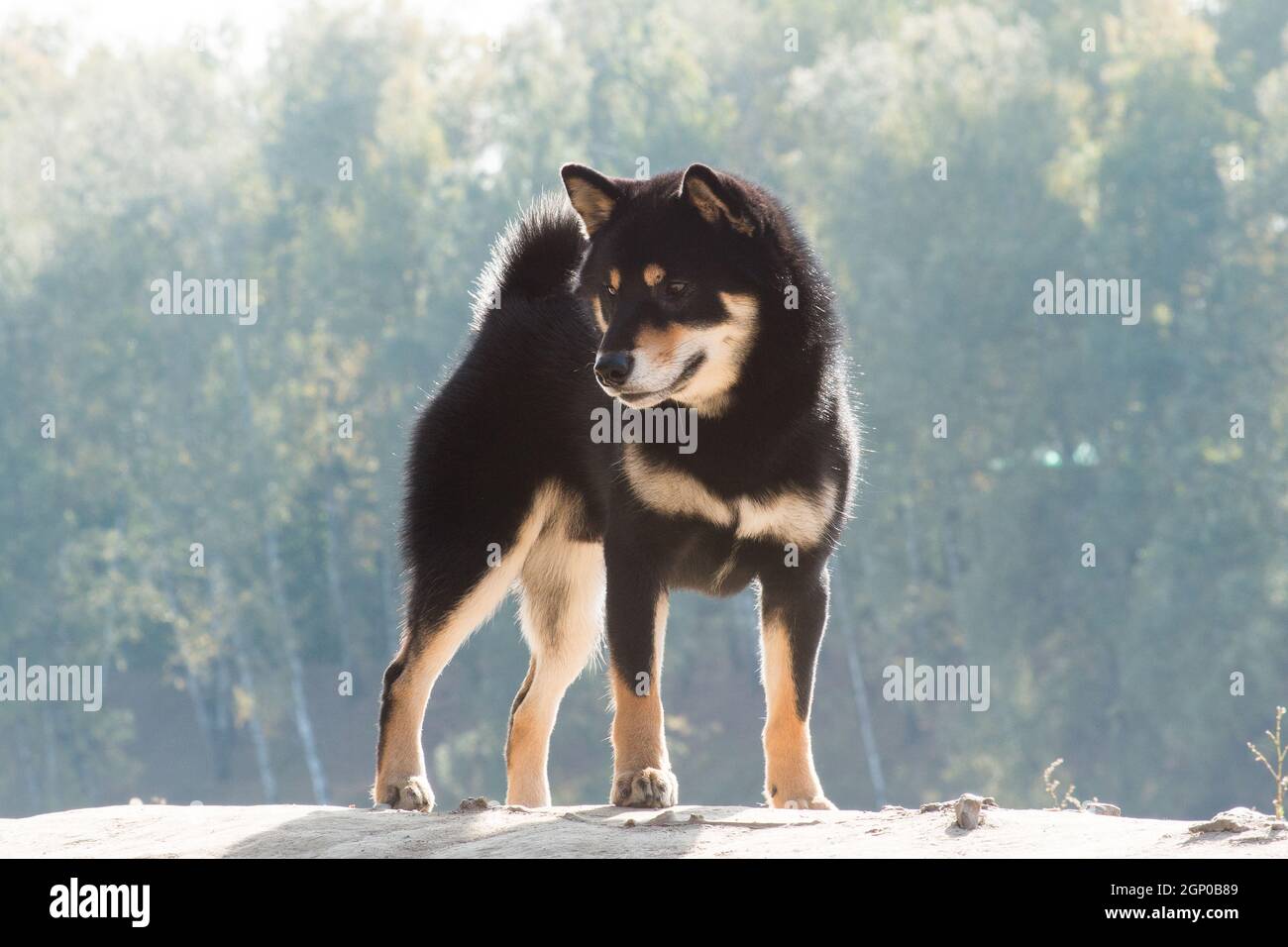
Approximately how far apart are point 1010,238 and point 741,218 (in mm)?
30693

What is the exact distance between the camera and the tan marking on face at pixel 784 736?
6262 millimetres

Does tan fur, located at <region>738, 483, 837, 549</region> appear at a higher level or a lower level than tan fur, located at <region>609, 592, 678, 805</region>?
higher

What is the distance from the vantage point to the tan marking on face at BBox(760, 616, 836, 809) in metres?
6.26

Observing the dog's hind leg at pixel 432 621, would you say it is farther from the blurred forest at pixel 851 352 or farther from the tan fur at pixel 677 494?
the blurred forest at pixel 851 352

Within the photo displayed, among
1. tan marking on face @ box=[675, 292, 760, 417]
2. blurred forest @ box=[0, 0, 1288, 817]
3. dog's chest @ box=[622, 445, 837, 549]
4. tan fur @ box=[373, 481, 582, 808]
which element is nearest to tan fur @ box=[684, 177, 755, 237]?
tan marking on face @ box=[675, 292, 760, 417]

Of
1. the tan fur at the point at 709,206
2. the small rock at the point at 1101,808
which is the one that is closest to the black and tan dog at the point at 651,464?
the tan fur at the point at 709,206

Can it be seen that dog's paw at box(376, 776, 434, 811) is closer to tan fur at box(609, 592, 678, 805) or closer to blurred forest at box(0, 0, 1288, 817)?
tan fur at box(609, 592, 678, 805)

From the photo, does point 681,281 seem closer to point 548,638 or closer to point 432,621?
point 432,621

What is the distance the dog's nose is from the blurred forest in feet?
88.7

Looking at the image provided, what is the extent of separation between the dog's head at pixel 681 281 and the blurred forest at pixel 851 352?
26511mm

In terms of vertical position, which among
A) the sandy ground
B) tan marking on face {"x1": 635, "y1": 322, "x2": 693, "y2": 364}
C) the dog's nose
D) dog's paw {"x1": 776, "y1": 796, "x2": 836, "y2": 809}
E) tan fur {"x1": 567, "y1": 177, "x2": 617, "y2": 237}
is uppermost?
tan fur {"x1": 567, "y1": 177, "x2": 617, "y2": 237}

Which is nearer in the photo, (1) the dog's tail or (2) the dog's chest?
(2) the dog's chest
